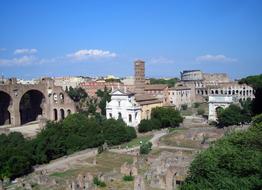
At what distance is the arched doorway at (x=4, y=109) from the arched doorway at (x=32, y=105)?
4.23 metres

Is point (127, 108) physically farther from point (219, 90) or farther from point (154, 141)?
point (219, 90)

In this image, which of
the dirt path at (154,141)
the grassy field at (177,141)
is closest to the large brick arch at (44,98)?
the dirt path at (154,141)

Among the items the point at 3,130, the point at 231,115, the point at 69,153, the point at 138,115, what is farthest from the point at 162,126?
the point at 3,130

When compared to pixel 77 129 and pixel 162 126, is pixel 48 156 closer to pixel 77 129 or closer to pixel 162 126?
pixel 77 129

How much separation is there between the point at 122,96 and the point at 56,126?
15.8 meters

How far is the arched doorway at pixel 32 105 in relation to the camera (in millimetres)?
62156

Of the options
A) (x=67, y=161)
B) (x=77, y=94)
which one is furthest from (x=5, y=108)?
(x=67, y=161)

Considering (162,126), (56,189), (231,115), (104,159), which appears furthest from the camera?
(162,126)

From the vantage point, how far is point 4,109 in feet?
188

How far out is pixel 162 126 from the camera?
4891 centimetres

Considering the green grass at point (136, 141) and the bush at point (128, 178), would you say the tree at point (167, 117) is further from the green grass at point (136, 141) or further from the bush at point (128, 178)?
the bush at point (128, 178)

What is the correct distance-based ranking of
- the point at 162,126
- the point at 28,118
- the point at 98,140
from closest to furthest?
the point at 98,140, the point at 162,126, the point at 28,118

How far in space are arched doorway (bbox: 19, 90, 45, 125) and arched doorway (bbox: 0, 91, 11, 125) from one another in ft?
13.9

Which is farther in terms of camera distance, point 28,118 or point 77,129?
point 28,118
